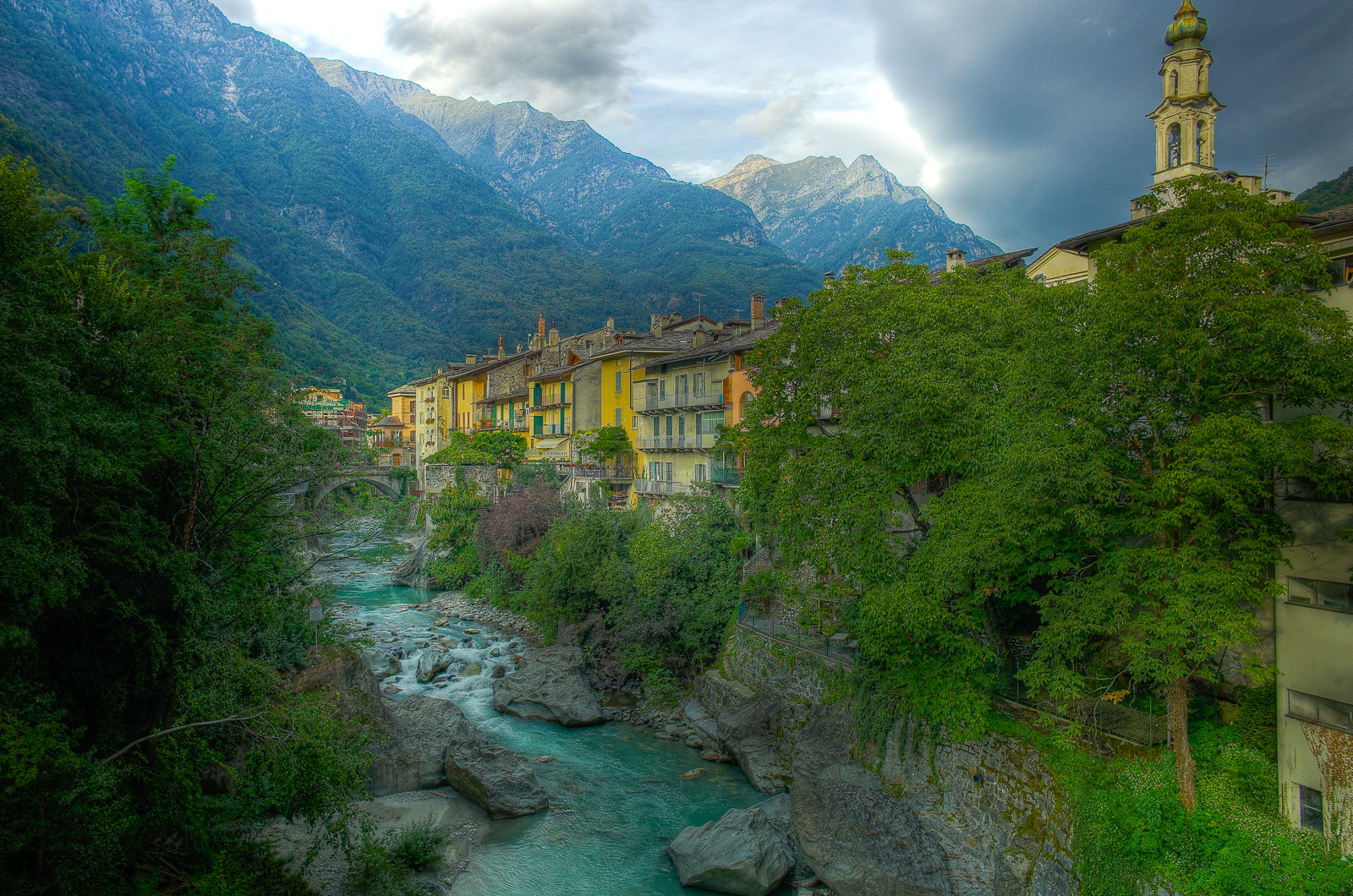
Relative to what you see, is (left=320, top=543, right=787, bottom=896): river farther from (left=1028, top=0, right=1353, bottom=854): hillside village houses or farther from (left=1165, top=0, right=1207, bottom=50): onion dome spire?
(left=1165, top=0, right=1207, bottom=50): onion dome spire

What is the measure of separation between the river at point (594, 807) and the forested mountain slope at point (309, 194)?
220 feet

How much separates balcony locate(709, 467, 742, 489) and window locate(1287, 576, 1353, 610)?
18512mm

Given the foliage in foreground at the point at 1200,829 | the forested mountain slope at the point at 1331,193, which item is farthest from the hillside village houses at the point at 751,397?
the forested mountain slope at the point at 1331,193

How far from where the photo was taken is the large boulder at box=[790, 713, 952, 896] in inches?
542

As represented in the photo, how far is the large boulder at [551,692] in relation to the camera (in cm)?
2297

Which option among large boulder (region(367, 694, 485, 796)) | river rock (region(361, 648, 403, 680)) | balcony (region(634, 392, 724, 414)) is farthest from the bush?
balcony (region(634, 392, 724, 414))

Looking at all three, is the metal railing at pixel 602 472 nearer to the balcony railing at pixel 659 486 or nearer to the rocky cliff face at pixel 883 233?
the balcony railing at pixel 659 486

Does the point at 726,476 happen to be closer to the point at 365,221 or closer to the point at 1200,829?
the point at 1200,829

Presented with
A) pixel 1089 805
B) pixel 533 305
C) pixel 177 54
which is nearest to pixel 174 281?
pixel 1089 805

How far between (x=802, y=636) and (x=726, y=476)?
9.93 meters

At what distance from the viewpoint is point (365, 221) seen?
508ft

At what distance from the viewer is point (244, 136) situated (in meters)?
170

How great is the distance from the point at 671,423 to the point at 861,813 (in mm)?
23006

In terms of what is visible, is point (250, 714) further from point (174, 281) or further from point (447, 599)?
point (447, 599)
